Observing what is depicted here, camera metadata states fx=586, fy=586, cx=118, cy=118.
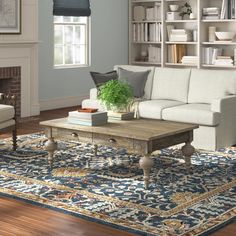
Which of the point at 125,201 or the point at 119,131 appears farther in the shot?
the point at 119,131

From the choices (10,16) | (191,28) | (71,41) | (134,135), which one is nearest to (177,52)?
(191,28)

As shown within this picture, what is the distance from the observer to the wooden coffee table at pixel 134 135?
4.83 m

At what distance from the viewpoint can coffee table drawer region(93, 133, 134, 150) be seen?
4.93 meters

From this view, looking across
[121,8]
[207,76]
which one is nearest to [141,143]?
[207,76]

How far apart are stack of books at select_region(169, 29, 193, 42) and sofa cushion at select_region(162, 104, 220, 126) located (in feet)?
A: 11.8

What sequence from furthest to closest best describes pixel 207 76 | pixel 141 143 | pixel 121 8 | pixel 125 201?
pixel 121 8 < pixel 207 76 < pixel 141 143 < pixel 125 201

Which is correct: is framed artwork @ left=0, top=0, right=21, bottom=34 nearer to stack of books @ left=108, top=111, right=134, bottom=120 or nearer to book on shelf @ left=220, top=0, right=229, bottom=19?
stack of books @ left=108, top=111, right=134, bottom=120

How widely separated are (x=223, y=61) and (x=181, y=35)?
3.12 feet

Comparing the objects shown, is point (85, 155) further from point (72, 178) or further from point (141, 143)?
point (141, 143)

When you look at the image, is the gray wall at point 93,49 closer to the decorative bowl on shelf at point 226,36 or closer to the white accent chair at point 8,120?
the decorative bowl on shelf at point 226,36

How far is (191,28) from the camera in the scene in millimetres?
10219

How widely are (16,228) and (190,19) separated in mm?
6859

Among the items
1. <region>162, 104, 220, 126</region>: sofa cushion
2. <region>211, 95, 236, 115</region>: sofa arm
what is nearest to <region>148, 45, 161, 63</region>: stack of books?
<region>162, 104, 220, 126</region>: sofa cushion

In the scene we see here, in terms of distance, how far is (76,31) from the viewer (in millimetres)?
10047
